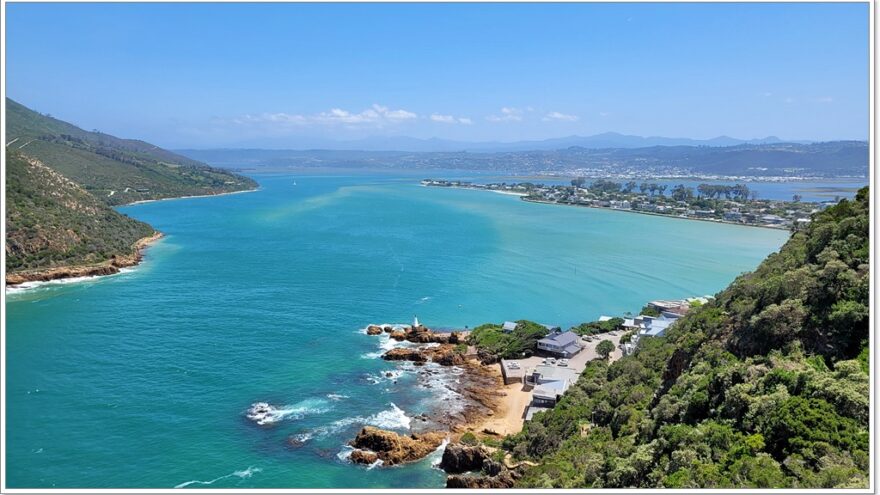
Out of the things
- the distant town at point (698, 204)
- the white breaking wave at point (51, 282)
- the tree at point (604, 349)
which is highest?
the distant town at point (698, 204)

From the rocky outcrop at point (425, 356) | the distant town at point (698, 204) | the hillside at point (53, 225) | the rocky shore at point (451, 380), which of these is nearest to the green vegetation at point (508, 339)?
the rocky shore at point (451, 380)

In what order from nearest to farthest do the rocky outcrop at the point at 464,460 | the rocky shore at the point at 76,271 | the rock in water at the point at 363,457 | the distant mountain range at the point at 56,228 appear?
the rocky outcrop at the point at 464,460 < the rock in water at the point at 363,457 < the rocky shore at the point at 76,271 < the distant mountain range at the point at 56,228

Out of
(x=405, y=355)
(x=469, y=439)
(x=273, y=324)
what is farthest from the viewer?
(x=273, y=324)

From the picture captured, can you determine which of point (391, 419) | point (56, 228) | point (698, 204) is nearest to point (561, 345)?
point (391, 419)

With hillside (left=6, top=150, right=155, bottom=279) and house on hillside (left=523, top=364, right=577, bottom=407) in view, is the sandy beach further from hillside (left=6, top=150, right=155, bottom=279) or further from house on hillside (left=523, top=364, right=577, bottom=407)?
hillside (left=6, top=150, right=155, bottom=279)

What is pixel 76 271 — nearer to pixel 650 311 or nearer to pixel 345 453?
pixel 345 453

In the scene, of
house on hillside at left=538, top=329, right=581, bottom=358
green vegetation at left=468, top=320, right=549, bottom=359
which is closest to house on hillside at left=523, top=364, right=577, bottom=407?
house on hillside at left=538, top=329, right=581, bottom=358

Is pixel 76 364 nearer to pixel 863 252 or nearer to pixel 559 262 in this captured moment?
pixel 863 252

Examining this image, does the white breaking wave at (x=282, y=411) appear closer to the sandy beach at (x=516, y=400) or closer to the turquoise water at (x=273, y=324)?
the turquoise water at (x=273, y=324)
